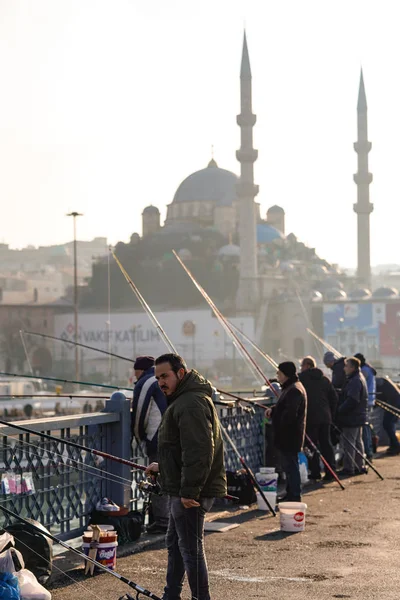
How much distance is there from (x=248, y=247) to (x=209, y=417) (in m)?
72.3

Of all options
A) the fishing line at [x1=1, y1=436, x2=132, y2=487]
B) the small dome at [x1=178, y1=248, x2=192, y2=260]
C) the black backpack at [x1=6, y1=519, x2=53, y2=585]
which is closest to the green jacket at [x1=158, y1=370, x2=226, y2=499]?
the black backpack at [x1=6, y1=519, x2=53, y2=585]

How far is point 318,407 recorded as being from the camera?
9.62 metres

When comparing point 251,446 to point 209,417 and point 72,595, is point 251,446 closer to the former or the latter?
point 72,595

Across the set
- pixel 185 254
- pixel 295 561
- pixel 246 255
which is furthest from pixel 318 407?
pixel 185 254

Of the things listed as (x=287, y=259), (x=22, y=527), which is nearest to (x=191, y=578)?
(x=22, y=527)

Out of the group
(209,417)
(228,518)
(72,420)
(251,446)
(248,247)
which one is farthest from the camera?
(248,247)

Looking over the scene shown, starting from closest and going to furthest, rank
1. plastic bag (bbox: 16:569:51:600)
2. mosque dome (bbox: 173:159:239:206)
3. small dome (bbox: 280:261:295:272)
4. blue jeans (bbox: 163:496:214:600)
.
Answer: blue jeans (bbox: 163:496:214:600), plastic bag (bbox: 16:569:51:600), small dome (bbox: 280:261:295:272), mosque dome (bbox: 173:159:239:206)

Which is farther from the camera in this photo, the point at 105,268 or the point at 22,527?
the point at 105,268

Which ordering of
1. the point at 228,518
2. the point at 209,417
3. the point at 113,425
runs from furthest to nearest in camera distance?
the point at 228,518
the point at 113,425
the point at 209,417

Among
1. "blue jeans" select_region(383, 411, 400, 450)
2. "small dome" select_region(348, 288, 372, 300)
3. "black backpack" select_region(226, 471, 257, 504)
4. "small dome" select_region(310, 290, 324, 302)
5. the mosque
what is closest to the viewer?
"black backpack" select_region(226, 471, 257, 504)

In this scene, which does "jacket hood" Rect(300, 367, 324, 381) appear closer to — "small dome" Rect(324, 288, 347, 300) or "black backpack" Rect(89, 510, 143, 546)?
"black backpack" Rect(89, 510, 143, 546)

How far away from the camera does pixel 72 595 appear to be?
4.98 meters

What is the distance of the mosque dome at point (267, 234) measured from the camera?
92.2 meters

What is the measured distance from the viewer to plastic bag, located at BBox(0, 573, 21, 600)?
4.25 metres
